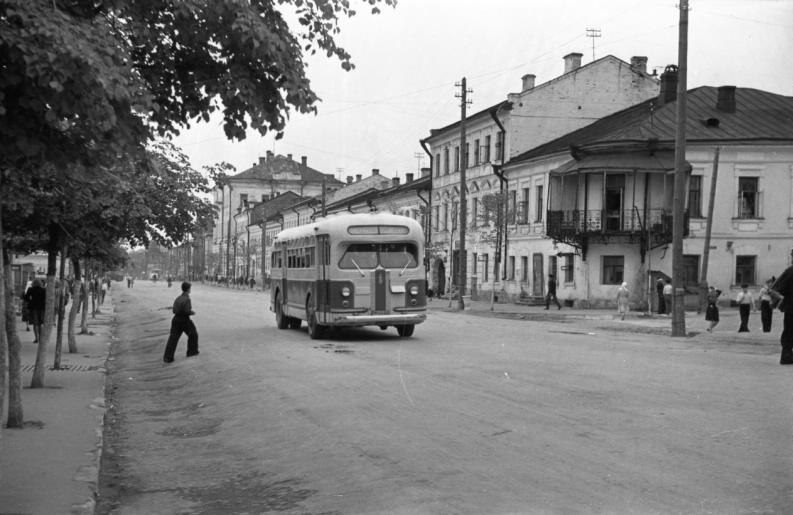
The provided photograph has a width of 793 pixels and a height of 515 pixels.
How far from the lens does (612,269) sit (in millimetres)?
46062

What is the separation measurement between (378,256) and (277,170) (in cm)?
13455

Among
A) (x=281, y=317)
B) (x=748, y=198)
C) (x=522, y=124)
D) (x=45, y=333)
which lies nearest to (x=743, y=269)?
(x=748, y=198)

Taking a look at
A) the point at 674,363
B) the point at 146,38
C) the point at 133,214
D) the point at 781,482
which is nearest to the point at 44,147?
the point at 146,38

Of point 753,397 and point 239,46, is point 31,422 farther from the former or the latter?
point 753,397

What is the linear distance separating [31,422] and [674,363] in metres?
11.0

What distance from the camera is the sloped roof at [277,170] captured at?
155 m

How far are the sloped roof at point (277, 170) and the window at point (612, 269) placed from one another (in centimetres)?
11059

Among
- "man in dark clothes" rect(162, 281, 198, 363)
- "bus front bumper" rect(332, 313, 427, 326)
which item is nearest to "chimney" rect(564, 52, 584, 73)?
"bus front bumper" rect(332, 313, 427, 326)

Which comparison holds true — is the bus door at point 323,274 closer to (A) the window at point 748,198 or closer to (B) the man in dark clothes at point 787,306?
(B) the man in dark clothes at point 787,306

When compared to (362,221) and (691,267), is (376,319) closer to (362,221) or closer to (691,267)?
(362,221)

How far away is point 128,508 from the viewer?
7801 mm

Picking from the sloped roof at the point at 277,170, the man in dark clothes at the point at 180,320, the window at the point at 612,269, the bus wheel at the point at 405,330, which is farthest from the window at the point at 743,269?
the sloped roof at the point at 277,170

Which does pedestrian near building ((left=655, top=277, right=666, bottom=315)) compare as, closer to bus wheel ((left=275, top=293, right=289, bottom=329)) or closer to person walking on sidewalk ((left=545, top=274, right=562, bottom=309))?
person walking on sidewalk ((left=545, top=274, right=562, bottom=309))

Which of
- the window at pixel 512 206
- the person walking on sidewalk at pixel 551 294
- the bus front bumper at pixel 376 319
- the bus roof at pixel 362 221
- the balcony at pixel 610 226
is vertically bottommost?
the bus front bumper at pixel 376 319
